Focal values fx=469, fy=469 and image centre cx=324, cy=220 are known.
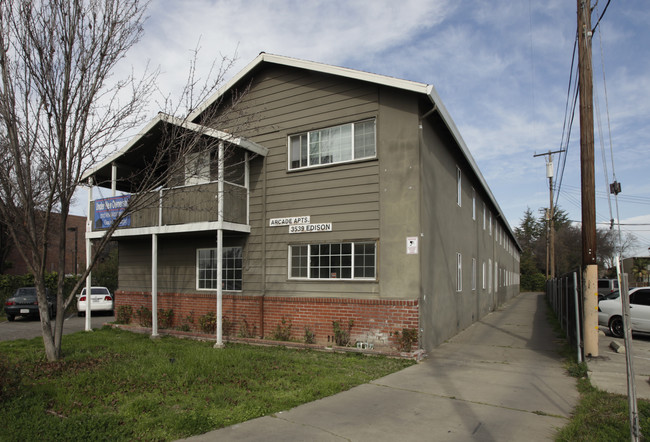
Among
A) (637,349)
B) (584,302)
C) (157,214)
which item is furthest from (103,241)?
(637,349)

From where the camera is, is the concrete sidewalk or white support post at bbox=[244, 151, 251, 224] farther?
white support post at bbox=[244, 151, 251, 224]

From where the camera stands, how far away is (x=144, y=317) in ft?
49.0

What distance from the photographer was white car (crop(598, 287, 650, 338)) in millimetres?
Answer: 13602

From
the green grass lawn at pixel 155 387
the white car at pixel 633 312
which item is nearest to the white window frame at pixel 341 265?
the green grass lawn at pixel 155 387

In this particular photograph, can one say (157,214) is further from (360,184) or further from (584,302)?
(584,302)

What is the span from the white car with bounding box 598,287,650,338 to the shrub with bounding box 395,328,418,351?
308 inches

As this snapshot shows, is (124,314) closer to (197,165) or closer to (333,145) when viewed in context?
(197,165)

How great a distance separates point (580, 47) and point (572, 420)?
8.21 metres

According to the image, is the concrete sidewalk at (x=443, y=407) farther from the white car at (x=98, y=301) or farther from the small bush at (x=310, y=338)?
the white car at (x=98, y=301)

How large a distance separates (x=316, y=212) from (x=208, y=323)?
178 inches

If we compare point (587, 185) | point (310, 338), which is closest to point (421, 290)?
point (310, 338)

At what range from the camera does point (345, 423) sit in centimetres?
573

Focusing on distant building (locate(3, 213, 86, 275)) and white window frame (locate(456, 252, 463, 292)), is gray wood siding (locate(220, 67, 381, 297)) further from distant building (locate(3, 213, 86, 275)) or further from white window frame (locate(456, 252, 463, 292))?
distant building (locate(3, 213, 86, 275))

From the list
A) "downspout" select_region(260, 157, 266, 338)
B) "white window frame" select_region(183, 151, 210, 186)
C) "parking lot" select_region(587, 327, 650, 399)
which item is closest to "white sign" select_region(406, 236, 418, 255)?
"parking lot" select_region(587, 327, 650, 399)
